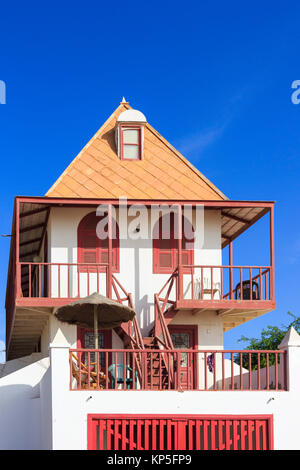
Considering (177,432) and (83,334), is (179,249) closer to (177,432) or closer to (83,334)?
(83,334)

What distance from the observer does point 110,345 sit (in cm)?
2525

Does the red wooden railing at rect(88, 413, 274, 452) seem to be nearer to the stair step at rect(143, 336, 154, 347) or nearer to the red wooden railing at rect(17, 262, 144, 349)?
the stair step at rect(143, 336, 154, 347)

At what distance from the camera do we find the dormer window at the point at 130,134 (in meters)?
27.5

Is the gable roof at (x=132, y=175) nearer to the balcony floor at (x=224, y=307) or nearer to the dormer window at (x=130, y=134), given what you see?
the dormer window at (x=130, y=134)

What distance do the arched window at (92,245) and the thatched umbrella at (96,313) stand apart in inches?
120

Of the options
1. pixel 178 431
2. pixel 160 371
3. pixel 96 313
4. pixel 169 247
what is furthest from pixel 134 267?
pixel 178 431

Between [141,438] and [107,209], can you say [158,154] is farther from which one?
[141,438]

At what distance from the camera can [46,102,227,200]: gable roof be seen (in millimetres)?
26047

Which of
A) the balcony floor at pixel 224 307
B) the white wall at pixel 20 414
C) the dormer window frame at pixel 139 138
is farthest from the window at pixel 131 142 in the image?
the white wall at pixel 20 414

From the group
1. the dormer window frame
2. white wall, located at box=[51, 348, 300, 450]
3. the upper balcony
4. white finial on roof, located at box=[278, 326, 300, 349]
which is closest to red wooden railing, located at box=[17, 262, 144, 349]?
the upper balcony

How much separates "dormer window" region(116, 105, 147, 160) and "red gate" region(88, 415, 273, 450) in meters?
10.0

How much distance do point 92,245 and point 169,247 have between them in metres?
2.16
